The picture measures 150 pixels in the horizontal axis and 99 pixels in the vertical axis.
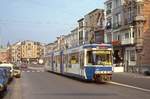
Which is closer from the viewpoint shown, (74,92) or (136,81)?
(74,92)

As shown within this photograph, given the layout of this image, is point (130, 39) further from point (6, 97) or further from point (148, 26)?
point (6, 97)

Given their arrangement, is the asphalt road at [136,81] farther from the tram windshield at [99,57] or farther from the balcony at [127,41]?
the balcony at [127,41]

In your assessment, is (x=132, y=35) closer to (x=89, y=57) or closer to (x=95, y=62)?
(x=89, y=57)

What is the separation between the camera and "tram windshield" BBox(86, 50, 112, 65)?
35.3 meters

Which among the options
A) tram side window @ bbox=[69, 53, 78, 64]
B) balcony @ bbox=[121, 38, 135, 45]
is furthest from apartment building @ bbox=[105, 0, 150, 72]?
tram side window @ bbox=[69, 53, 78, 64]

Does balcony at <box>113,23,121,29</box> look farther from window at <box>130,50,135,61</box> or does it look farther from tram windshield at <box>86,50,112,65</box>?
tram windshield at <box>86,50,112,65</box>

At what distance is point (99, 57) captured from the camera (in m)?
35.5

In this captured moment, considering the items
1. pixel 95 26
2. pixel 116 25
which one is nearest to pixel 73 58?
pixel 116 25

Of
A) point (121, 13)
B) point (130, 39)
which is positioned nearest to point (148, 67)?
point (130, 39)

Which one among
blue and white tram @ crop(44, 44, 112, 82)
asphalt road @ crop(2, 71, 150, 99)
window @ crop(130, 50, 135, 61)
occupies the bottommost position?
asphalt road @ crop(2, 71, 150, 99)

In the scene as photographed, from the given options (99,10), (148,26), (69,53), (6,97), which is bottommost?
(6,97)

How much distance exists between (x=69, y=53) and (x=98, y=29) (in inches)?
2095

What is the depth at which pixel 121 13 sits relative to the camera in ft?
264

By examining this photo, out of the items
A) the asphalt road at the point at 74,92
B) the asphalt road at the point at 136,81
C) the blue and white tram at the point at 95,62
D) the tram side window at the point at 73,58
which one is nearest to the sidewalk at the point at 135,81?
the asphalt road at the point at 136,81
